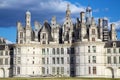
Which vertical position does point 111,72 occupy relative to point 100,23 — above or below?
below

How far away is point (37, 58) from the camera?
114 m

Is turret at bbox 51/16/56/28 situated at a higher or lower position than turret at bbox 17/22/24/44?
higher

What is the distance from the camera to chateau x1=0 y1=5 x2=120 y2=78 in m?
107

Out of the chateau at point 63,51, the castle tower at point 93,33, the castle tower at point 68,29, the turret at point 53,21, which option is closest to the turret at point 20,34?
the chateau at point 63,51

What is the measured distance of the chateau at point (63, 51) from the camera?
107 metres

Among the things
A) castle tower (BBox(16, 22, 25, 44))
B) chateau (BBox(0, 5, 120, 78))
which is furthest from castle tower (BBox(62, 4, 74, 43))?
castle tower (BBox(16, 22, 25, 44))

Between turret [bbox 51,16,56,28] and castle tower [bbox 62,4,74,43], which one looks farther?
turret [bbox 51,16,56,28]

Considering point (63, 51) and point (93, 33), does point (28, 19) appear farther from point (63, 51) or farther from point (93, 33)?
point (93, 33)

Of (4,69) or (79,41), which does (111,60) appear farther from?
(4,69)

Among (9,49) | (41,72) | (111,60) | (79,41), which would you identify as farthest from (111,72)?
(9,49)

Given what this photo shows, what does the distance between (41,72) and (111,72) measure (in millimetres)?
20512

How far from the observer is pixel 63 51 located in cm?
11294

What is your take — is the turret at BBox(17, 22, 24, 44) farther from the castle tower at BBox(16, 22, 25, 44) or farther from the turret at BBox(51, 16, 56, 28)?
the turret at BBox(51, 16, 56, 28)

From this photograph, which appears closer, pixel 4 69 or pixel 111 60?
pixel 111 60
